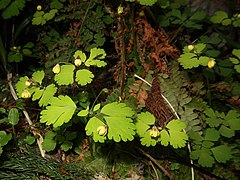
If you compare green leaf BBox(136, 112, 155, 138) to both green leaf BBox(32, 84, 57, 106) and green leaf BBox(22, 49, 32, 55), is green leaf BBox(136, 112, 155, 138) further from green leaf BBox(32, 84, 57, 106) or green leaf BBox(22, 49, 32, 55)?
green leaf BBox(22, 49, 32, 55)

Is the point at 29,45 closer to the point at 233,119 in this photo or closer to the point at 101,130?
the point at 101,130

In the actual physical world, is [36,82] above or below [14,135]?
above

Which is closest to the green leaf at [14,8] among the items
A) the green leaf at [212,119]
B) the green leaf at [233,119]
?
the green leaf at [212,119]

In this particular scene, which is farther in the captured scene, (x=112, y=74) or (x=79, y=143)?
(x=112, y=74)

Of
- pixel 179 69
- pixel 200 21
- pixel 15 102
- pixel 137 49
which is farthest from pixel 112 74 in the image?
pixel 200 21

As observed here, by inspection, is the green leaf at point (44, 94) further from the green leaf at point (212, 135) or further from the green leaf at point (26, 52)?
the green leaf at point (212, 135)

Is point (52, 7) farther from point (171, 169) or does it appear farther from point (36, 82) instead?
point (171, 169)

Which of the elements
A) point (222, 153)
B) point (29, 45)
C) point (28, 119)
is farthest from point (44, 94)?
point (222, 153)
